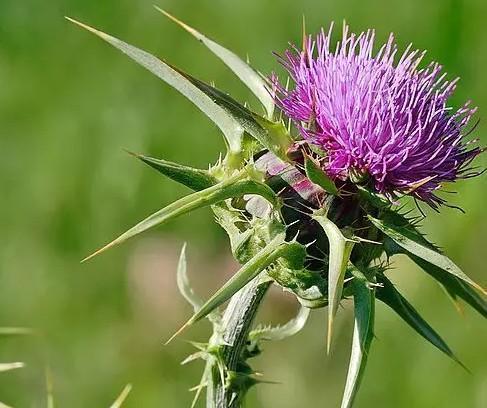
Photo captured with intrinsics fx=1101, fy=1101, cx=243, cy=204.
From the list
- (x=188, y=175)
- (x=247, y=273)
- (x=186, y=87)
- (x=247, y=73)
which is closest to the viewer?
(x=247, y=273)

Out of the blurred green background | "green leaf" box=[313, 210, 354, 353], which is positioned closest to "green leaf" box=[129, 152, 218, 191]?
"green leaf" box=[313, 210, 354, 353]

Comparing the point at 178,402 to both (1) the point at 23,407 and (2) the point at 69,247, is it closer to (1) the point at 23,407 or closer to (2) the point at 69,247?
(1) the point at 23,407

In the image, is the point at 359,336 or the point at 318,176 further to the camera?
the point at 318,176

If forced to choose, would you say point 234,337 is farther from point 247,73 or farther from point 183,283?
point 247,73

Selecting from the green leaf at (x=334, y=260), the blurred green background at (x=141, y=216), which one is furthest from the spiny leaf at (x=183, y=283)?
the blurred green background at (x=141, y=216)

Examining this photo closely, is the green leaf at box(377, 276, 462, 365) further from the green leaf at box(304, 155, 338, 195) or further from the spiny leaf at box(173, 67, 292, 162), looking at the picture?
the spiny leaf at box(173, 67, 292, 162)

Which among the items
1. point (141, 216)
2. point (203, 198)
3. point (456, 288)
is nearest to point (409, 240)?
point (456, 288)

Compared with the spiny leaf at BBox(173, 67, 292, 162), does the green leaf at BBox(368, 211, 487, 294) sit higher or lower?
lower
